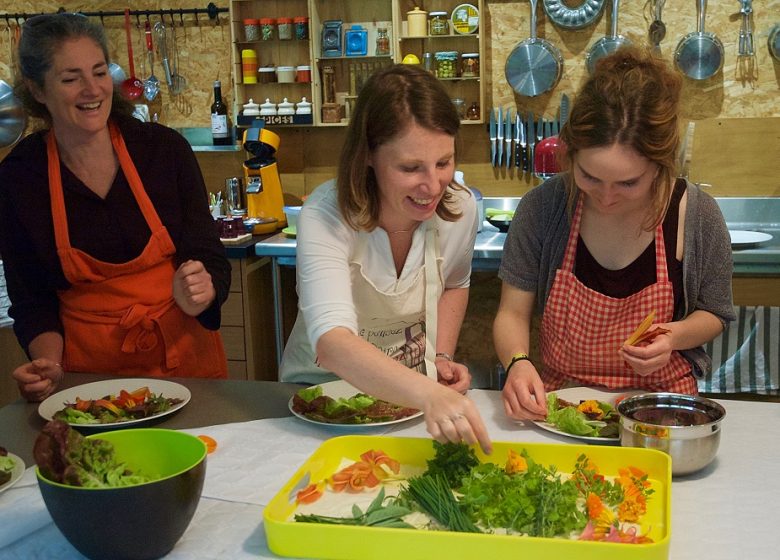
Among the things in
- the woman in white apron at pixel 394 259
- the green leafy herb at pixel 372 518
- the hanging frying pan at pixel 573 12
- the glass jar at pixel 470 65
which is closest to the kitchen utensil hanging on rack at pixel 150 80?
the glass jar at pixel 470 65

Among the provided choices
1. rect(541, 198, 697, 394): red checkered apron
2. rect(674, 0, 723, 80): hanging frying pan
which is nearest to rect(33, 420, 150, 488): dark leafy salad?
rect(541, 198, 697, 394): red checkered apron

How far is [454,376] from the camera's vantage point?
173 centimetres

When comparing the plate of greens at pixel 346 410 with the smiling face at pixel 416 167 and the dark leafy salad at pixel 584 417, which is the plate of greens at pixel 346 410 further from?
the smiling face at pixel 416 167

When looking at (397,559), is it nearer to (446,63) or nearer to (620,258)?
(620,258)

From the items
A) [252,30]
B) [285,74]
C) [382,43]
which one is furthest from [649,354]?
[252,30]

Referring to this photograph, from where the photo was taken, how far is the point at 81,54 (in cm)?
197

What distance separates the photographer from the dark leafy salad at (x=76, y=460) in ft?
3.46

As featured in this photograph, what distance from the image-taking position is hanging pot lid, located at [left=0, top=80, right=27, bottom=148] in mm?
3875

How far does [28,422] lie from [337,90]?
8.83 feet

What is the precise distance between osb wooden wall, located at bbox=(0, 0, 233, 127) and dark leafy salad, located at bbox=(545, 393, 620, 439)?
3.04m

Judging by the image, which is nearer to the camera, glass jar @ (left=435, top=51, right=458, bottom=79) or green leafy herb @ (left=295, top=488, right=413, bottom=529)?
green leafy herb @ (left=295, top=488, right=413, bottom=529)

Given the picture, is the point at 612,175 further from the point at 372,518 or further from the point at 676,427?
the point at 372,518

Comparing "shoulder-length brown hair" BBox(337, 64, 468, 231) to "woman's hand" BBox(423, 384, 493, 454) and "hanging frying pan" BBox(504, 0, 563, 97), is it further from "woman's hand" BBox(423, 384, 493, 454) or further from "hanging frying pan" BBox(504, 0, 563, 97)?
"hanging frying pan" BBox(504, 0, 563, 97)

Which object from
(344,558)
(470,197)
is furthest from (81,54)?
(344,558)
